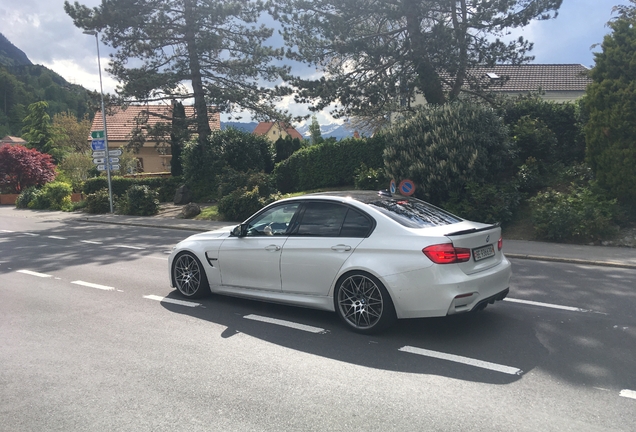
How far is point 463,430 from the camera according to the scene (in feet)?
11.9

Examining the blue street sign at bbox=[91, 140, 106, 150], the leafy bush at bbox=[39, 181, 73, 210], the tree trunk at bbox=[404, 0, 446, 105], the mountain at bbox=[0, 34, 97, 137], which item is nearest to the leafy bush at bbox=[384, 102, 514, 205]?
the tree trunk at bbox=[404, 0, 446, 105]

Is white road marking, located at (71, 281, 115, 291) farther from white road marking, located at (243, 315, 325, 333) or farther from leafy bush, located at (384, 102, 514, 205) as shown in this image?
leafy bush, located at (384, 102, 514, 205)

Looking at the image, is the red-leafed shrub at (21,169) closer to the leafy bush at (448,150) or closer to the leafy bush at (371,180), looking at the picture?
the leafy bush at (371,180)

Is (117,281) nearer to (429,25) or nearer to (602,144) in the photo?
(602,144)

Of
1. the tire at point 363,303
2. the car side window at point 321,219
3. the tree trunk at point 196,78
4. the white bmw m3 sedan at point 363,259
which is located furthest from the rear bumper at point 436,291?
the tree trunk at point 196,78

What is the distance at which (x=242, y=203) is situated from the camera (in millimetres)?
20047

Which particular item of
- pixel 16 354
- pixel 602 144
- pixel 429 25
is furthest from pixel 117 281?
pixel 429 25

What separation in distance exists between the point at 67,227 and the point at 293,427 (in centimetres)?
2005

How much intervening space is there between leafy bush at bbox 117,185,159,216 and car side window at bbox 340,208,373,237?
20187 millimetres

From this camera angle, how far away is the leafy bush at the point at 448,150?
14.9 metres

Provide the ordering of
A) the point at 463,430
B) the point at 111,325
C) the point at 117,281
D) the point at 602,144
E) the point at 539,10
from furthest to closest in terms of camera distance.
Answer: the point at 539,10 → the point at 602,144 → the point at 117,281 → the point at 111,325 → the point at 463,430

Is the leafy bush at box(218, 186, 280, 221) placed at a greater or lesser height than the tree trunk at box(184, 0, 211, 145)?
lesser

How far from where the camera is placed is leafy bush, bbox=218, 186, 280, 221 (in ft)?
65.6

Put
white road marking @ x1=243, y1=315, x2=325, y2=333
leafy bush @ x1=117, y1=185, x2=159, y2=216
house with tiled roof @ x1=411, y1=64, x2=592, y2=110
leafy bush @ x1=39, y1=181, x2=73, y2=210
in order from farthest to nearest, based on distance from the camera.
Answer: house with tiled roof @ x1=411, y1=64, x2=592, y2=110 → leafy bush @ x1=39, y1=181, x2=73, y2=210 → leafy bush @ x1=117, y1=185, x2=159, y2=216 → white road marking @ x1=243, y1=315, x2=325, y2=333
